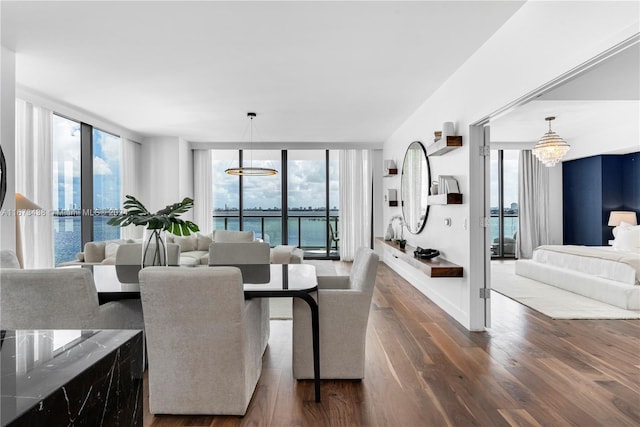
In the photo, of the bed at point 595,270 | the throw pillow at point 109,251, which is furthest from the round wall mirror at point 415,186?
the throw pillow at point 109,251

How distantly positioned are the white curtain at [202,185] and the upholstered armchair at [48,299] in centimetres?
638

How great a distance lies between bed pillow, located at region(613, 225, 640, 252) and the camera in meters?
5.73

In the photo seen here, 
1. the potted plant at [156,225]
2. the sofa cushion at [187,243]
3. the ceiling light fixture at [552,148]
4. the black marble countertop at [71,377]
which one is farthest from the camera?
the sofa cushion at [187,243]

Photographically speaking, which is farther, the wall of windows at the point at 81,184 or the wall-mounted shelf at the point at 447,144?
the wall of windows at the point at 81,184

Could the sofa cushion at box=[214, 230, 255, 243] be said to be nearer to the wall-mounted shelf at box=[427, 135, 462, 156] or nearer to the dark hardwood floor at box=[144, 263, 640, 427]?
the dark hardwood floor at box=[144, 263, 640, 427]

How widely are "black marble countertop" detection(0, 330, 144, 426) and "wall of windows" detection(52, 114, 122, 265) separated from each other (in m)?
5.20

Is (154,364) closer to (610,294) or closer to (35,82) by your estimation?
(35,82)

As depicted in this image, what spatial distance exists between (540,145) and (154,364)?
6.37 m

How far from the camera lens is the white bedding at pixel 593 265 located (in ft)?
14.4

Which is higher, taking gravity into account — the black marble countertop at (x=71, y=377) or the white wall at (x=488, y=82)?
the white wall at (x=488, y=82)

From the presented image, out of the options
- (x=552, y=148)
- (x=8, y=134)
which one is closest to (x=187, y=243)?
(x=8, y=134)

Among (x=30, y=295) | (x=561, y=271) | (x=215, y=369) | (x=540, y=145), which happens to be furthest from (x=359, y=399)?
(x=540, y=145)

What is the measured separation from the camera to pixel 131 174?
7160 mm

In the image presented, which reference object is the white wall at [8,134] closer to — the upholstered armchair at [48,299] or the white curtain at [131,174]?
the upholstered armchair at [48,299]
